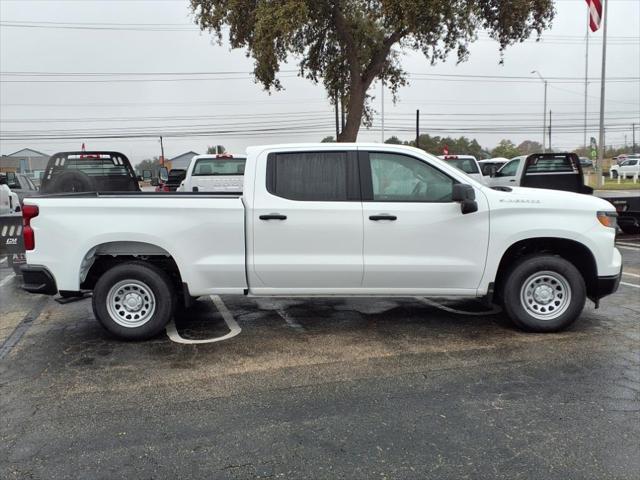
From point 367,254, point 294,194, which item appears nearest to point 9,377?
point 294,194

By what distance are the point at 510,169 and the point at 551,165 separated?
74.2 inches

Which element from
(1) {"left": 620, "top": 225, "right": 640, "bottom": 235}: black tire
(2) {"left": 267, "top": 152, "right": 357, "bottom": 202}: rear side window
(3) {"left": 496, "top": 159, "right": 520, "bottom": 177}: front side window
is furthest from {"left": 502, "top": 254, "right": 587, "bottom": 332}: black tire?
(3) {"left": 496, "top": 159, "right": 520, "bottom": 177}: front side window

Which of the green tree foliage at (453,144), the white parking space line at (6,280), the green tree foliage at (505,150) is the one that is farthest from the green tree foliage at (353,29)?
the green tree foliage at (505,150)

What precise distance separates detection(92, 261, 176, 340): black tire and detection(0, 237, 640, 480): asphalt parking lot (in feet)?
0.58

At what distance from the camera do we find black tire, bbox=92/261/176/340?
5.41 metres

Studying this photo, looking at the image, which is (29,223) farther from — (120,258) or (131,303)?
(131,303)

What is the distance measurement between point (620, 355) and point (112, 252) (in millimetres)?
4827

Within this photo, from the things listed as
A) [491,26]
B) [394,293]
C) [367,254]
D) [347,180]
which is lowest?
[394,293]

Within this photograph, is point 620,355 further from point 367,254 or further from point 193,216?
point 193,216

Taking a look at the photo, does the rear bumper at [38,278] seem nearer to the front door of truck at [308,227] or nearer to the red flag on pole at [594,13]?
the front door of truck at [308,227]

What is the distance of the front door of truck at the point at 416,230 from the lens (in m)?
5.29

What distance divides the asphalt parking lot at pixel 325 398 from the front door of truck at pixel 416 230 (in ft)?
2.06

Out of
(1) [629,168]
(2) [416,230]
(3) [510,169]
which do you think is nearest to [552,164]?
(3) [510,169]

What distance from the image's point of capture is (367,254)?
5328 millimetres
